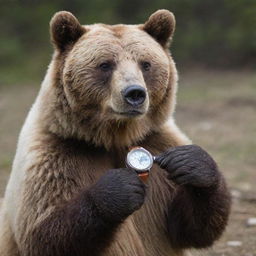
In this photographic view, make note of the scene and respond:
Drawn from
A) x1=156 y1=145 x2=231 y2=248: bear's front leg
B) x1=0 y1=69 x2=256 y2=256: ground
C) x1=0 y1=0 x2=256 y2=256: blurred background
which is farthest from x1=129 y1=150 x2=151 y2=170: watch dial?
x1=0 y1=0 x2=256 y2=256: blurred background

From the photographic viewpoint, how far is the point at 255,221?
7254mm

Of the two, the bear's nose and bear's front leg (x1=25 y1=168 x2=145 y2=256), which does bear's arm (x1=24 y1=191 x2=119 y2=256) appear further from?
the bear's nose

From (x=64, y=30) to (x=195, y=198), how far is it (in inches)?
59.7

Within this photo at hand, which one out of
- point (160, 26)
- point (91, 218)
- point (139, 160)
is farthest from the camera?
point (160, 26)

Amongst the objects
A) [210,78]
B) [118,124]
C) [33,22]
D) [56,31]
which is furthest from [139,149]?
[33,22]

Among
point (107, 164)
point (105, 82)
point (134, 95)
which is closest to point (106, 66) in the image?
point (105, 82)

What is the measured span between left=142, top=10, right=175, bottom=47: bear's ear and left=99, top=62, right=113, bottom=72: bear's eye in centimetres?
52

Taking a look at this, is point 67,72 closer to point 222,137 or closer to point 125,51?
point 125,51

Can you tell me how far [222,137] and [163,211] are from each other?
596 centimetres

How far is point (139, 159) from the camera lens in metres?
4.64

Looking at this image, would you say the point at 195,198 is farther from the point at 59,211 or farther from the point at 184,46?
the point at 184,46

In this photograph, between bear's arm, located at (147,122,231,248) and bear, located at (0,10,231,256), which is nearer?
bear, located at (0,10,231,256)

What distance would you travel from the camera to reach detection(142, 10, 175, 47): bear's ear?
5258 millimetres

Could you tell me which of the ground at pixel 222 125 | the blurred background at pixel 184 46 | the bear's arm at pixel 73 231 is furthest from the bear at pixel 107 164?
the blurred background at pixel 184 46
